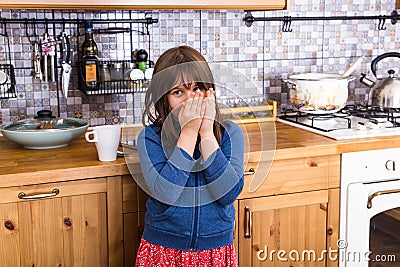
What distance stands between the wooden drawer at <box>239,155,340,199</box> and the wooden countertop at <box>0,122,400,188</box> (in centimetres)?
4

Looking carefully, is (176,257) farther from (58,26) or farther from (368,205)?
(58,26)

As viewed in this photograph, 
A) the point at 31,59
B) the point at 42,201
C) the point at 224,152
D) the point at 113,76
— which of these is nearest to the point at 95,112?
the point at 113,76

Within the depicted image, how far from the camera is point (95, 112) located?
2.52 meters

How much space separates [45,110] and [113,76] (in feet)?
1.01

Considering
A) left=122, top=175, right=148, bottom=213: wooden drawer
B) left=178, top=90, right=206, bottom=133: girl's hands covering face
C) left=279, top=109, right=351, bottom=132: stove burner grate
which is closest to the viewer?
left=178, top=90, right=206, bottom=133: girl's hands covering face

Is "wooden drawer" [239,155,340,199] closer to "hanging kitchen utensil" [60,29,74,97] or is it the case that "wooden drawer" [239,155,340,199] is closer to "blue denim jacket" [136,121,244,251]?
"blue denim jacket" [136,121,244,251]

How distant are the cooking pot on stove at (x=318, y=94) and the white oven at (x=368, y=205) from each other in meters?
0.37

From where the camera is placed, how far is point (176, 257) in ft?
6.13

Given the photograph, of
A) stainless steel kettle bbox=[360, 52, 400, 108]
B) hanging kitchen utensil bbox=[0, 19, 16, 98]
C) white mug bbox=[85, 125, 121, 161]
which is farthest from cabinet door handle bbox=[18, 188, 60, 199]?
stainless steel kettle bbox=[360, 52, 400, 108]

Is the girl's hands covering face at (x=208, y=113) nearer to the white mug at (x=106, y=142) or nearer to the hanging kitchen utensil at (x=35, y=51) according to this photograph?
the white mug at (x=106, y=142)

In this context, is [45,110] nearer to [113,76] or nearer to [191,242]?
[113,76]

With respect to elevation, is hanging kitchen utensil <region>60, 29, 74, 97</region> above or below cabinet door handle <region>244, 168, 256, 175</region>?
above

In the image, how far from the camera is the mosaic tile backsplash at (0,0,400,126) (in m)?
2.40

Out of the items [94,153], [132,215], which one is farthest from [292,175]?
[94,153]
